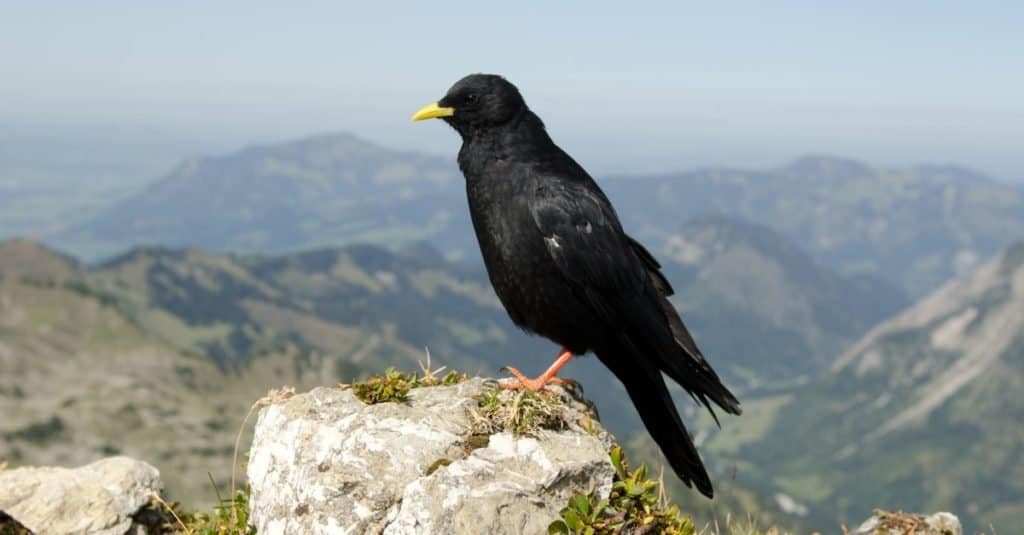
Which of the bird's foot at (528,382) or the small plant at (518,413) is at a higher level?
the small plant at (518,413)

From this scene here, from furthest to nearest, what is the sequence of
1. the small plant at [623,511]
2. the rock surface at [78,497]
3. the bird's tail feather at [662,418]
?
A: 1. the rock surface at [78,497]
2. the bird's tail feather at [662,418]
3. the small plant at [623,511]

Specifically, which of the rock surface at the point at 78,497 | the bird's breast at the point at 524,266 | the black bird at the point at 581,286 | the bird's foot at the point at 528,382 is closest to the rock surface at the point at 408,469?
the bird's foot at the point at 528,382

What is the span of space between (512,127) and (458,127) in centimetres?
83

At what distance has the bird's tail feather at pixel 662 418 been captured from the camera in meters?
9.88

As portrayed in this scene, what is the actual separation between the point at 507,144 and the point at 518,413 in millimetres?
3874

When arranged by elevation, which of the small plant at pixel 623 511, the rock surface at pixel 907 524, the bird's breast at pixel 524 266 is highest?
the bird's breast at pixel 524 266

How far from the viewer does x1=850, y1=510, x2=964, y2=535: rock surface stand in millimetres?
10633

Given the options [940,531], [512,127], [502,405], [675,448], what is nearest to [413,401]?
[502,405]

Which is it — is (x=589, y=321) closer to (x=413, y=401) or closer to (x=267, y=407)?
(x=413, y=401)

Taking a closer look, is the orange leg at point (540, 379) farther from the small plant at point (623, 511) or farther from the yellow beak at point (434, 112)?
the yellow beak at point (434, 112)

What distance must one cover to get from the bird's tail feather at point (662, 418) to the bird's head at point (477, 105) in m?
3.54

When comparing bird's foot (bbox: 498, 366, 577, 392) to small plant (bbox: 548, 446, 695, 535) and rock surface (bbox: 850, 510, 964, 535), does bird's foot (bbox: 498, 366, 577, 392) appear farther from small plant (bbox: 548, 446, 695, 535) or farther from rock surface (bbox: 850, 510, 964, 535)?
rock surface (bbox: 850, 510, 964, 535)

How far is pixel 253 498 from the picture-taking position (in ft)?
29.6

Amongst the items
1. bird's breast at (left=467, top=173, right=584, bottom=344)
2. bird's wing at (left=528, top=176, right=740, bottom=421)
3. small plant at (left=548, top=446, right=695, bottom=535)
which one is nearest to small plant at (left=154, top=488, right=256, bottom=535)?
small plant at (left=548, top=446, right=695, bottom=535)
